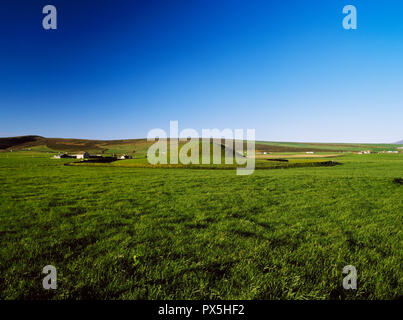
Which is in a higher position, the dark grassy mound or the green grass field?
the dark grassy mound

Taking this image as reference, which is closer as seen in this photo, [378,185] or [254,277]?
[254,277]

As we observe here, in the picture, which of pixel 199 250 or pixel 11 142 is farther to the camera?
pixel 11 142

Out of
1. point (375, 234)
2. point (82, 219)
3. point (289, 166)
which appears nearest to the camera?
point (375, 234)

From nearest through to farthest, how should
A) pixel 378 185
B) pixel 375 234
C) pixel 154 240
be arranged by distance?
pixel 154 240 < pixel 375 234 < pixel 378 185

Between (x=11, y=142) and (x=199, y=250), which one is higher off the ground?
(x=11, y=142)

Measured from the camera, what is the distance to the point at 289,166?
42.8m

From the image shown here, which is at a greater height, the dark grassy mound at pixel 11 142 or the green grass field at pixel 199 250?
the dark grassy mound at pixel 11 142

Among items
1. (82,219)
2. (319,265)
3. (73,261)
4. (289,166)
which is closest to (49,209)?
(82,219)

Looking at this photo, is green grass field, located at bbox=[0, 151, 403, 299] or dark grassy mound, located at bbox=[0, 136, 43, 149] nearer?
green grass field, located at bbox=[0, 151, 403, 299]

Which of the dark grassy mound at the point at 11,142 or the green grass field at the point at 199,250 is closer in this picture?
the green grass field at the point at 199,250

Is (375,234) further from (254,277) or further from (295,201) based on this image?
(254,277)
